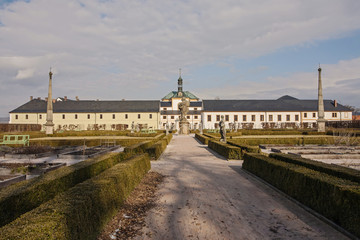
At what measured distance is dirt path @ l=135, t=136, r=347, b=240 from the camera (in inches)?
170

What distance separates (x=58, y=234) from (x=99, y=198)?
4.62ft

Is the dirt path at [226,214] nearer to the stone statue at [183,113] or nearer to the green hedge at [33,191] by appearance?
the green hedge at [33,191]

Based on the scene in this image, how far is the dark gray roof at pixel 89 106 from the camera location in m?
56.5

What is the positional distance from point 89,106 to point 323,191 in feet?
194

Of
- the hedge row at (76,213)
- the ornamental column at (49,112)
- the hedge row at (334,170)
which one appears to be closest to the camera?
the hedge row at (76,213)

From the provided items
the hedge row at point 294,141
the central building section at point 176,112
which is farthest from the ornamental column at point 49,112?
the central building section at point 176,112

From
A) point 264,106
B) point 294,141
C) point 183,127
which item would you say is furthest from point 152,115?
point 294,141

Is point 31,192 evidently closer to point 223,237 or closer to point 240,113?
point 223,237

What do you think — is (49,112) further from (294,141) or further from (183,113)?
(294,141)

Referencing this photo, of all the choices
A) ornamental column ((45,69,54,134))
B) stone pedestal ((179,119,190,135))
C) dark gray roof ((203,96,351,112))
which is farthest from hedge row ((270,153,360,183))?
dark gray roof ((203,96,351,112))

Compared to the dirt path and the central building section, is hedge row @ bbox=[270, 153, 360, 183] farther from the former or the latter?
the central building section

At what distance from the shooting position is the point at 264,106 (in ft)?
190

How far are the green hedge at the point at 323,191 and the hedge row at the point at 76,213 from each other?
4261mm

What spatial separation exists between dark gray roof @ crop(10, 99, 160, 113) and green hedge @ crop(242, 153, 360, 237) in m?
51.5
